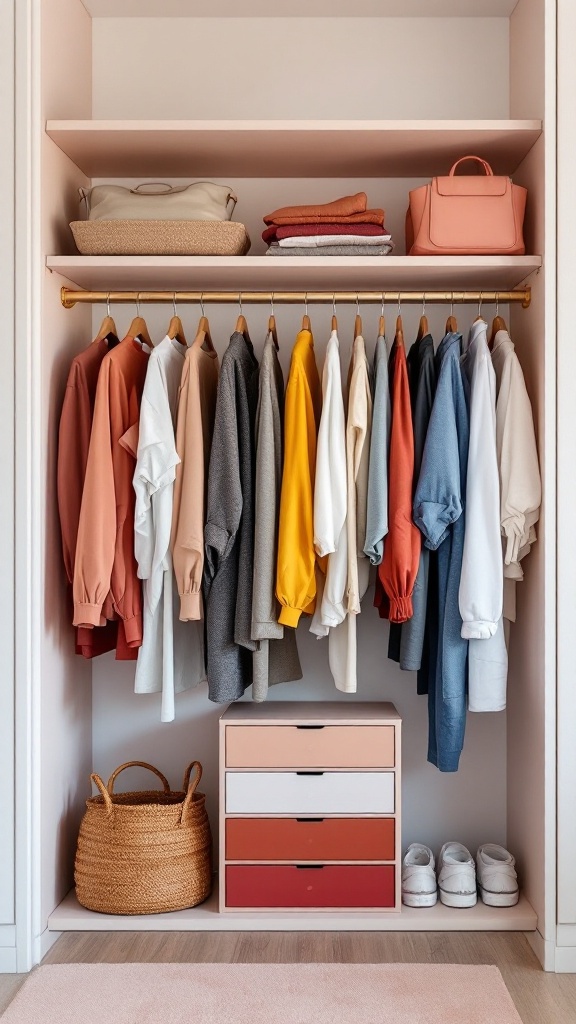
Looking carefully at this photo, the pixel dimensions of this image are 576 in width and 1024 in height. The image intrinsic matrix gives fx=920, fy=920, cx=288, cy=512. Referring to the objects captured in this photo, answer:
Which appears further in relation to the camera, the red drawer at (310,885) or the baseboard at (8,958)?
the red drawer at (310,885)

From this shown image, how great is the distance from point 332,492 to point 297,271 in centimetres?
67

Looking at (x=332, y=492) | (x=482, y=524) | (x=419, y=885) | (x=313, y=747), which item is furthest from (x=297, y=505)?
(x=419, y=885)

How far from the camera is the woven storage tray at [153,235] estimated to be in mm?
2604

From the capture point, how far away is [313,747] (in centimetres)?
270

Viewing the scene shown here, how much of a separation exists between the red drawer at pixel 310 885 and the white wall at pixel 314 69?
7.79 feet

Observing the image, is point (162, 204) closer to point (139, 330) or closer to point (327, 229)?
point (139, 330)

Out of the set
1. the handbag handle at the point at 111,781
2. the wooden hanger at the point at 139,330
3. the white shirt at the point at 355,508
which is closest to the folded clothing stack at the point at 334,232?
the white shirt at the point at 355,508

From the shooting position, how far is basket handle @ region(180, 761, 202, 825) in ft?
8.98

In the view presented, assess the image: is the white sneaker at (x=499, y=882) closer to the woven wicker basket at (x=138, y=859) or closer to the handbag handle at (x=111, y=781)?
the woven wicker basket at (x=138, y=859)

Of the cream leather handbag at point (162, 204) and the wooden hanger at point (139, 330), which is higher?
the cream leather handbag at point (162, 204)

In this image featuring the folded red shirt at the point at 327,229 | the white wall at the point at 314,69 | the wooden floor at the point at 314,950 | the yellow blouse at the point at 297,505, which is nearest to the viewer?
the wooden floor at the point at 314,950

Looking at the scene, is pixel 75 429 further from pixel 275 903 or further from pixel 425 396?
pixel 275 903

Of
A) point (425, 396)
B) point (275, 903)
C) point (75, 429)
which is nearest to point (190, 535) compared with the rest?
point (75, 429)

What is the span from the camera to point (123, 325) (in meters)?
3.09
